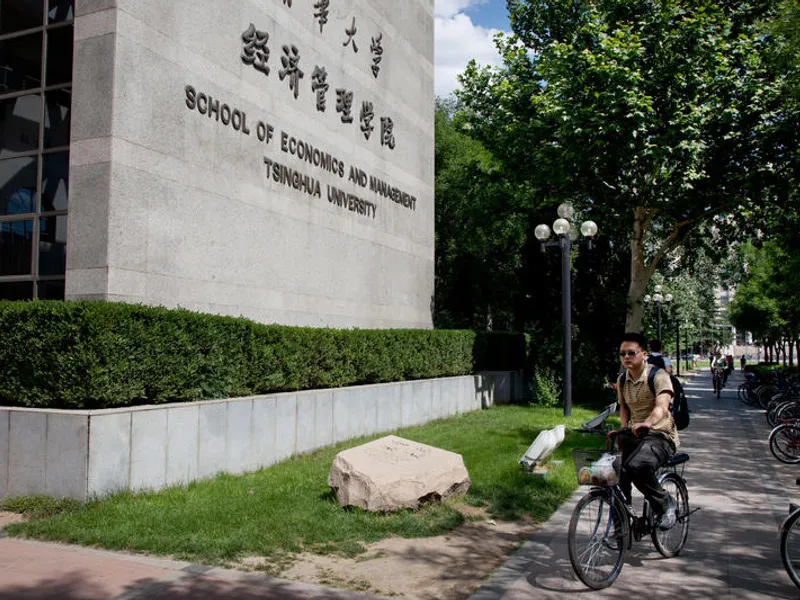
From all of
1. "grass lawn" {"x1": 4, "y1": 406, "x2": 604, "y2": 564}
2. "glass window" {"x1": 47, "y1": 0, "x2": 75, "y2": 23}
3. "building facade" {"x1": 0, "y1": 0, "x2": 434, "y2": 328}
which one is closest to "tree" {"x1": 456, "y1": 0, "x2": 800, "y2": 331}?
"building facade" {"x1": 0, "y1": 0, "x2": 434, "y2": 328}

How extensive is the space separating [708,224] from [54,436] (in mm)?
22217

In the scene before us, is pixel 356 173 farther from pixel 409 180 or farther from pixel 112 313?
pixel 112 313

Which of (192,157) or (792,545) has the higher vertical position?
(192,157)

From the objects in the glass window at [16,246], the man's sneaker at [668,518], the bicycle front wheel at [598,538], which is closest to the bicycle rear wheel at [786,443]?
the man's sneaker at [668,518]

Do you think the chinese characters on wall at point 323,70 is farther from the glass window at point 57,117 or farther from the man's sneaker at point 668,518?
the man's sneaker at point 668,518

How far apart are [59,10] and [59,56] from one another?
741mm

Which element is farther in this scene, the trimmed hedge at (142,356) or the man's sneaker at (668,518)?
the trimmed hedge at (142,356)

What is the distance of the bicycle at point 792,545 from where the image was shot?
5.43 metres

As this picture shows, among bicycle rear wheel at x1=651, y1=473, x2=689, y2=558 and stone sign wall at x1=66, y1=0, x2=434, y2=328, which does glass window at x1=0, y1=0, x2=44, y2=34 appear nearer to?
stone sign wall at x1=66, y1=0, x2=434, y2=328

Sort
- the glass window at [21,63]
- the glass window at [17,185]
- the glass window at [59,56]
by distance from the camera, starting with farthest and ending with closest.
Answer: the glass window at [21,63] → the glass window at [17,185] → the glass window at [59,56]

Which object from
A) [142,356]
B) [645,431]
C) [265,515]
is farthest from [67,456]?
[645,431]

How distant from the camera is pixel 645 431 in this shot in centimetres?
617

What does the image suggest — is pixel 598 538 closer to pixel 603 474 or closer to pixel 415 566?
pixel 603 474

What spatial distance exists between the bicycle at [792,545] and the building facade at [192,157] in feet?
27.8
